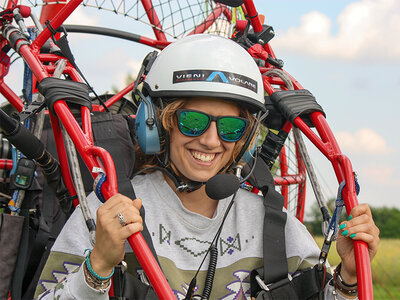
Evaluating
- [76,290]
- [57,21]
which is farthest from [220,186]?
[57,21]

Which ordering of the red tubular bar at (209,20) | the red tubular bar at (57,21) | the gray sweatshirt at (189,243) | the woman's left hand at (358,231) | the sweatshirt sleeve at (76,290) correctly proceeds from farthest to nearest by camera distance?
the red tubular bar at (209,20), the red tubular bar at (57,21), the gray sweatshirt at (189,243), the woman's left hand at (358,231), the sweatshirt sleeve at (76,290)

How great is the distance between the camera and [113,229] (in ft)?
5.68

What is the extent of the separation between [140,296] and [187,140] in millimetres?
612

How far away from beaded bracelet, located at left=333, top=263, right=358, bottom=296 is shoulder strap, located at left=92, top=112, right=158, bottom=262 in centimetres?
74

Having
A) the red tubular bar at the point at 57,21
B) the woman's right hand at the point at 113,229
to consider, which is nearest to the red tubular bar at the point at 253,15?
the red tubular bar at the point at 57,21

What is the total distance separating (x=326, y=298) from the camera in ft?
7.42

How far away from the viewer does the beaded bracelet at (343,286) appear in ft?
6.92

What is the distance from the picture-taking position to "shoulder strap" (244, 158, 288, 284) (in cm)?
223

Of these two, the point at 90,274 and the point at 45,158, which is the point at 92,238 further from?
the point at 45,158

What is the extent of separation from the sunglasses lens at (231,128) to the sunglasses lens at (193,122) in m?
0.07

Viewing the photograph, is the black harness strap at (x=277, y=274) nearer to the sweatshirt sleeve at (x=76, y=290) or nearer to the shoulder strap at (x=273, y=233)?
the shoulder strap at (x=273, y=233)

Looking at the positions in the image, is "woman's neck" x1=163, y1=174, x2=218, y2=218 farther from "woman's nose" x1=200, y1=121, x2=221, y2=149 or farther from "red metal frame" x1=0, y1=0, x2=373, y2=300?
"red metal frame" x1=0, y1=0, x2=373, y2=300

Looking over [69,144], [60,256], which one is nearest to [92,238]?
[60,256]

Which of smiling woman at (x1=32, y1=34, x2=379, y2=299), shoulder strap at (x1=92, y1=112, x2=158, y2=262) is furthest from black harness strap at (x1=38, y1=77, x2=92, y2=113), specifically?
smiling woman at (x1=32, y1=34, x2=379, y2=299)
